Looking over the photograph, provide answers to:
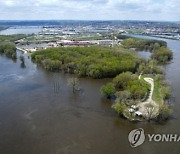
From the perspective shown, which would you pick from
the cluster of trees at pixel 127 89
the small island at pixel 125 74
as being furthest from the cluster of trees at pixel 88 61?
the cluster of trees at pixel 127 89

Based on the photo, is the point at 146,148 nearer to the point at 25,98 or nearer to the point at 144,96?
the point at 144,96

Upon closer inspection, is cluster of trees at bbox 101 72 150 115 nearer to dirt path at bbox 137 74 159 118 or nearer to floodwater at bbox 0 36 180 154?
dirt path at bbox 137 74 159 118

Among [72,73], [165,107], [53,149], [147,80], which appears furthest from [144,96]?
[72,73]

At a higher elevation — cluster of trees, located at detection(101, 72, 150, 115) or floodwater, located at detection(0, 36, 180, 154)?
cluster of trees, located at detection(101, 72, 150, 115)

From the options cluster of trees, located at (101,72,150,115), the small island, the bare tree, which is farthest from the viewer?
cluster of trees, located at (101,72,150,115)

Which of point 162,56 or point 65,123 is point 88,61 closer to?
point 162,56

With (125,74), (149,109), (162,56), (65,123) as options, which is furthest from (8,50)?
(149,109)

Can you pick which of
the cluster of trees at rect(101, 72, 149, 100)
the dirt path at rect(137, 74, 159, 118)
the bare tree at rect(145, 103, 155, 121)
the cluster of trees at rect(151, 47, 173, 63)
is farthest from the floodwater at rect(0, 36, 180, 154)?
the cluster of trees at rect(151, 47, 173, 63)

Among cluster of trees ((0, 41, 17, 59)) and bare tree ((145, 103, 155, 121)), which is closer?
bare tree ((145, 103, 155, 121))
